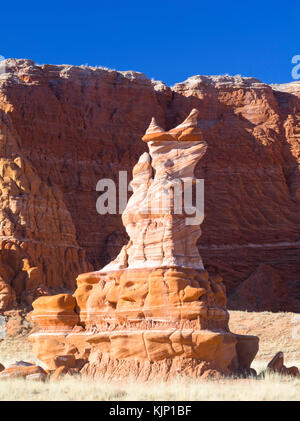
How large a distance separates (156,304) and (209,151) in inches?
2119

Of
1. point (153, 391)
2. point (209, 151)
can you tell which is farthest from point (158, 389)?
point (209, 151)

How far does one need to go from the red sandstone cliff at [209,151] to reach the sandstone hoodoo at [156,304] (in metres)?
38.0

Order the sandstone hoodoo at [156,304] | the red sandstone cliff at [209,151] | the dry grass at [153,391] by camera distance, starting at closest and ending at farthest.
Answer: the dry grass at [153,391] < the sandstone hoodoo at [156,304] < the red sandstone cliff at [209,151]

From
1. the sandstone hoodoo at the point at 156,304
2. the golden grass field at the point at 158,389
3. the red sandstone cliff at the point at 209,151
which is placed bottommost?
the golden grass field at the point at 158,389

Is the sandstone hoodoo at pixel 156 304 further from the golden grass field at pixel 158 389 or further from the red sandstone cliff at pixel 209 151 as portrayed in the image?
the red sandstone cliff at pixel 209 151

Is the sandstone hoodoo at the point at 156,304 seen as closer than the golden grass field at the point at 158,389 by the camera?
No

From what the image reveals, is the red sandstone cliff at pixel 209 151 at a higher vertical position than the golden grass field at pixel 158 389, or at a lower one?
higher

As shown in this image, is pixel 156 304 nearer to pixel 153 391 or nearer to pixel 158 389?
pixel 158 389

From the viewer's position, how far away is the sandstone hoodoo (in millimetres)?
19469

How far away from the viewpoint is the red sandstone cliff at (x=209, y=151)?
218ft

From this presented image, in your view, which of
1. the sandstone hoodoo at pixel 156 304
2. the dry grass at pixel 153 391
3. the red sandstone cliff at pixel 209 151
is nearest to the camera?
the dry grass at pixel 153 391

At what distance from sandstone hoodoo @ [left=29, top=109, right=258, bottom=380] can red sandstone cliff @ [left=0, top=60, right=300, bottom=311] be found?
125 feet

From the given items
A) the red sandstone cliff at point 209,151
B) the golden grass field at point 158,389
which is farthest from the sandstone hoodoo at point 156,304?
the red sandstone cliff at point 209,151

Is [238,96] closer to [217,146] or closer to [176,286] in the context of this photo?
[217,146]
